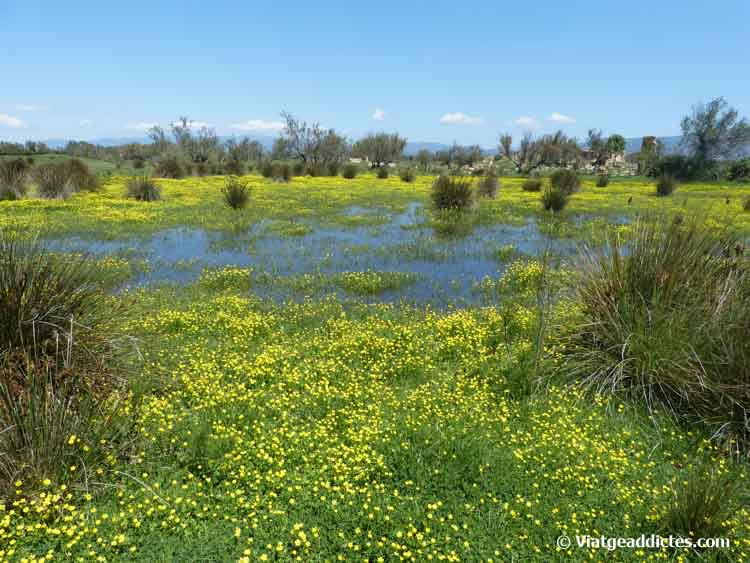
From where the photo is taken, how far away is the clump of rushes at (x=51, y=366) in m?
3.76

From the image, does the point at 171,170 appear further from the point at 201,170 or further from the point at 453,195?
the point at 453,195

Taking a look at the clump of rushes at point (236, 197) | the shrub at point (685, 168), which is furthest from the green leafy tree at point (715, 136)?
the clump of rushes at point (236, 197)

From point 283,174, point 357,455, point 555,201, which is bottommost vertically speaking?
point 357,455

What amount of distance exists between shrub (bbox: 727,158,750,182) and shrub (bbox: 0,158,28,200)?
63465mm

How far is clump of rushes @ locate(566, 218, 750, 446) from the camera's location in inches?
198

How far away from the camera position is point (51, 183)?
22641 mm

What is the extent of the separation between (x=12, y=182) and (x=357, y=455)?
90.1 ft

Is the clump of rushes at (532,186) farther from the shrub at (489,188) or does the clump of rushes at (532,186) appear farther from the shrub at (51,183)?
the shrub at (51,183)

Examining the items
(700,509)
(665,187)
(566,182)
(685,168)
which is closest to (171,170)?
(566,182)

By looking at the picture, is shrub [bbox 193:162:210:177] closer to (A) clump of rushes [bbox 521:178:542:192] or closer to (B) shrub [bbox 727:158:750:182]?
(A) clump of rushes [bbox 521:178:542:192]

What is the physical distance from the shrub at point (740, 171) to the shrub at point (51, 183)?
202 feet

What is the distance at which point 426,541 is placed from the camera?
3447 mm

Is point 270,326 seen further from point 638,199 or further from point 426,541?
point 638,199

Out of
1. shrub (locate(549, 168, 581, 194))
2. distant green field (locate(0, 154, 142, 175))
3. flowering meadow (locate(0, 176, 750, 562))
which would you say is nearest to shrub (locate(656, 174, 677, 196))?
shrub (locate(549, 168, 581, 194))
